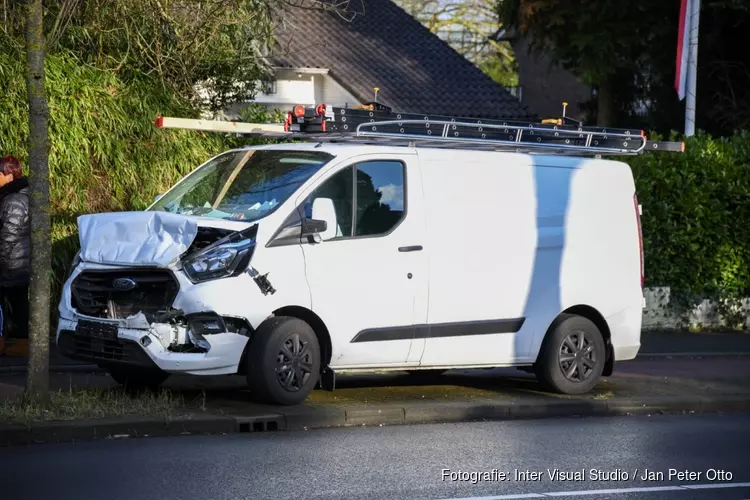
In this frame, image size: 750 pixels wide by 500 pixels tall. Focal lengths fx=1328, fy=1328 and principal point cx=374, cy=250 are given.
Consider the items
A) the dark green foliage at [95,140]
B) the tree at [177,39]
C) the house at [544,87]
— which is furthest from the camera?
the house at [544,87]

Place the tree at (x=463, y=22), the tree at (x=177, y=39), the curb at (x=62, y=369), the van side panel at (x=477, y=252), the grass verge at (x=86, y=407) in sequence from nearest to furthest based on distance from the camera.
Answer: the grass verge at (x=86, y=407) < the van side panel at (x=477, y=252) < the curb at (x=62, y=369) < the tree at (x=177, y=39) < the tree at (x=463, y=22)

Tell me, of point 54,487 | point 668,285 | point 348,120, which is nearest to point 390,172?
point 348,120

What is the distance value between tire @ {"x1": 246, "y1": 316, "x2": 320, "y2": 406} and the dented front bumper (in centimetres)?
14

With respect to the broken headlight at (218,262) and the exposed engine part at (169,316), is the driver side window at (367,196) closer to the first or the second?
the broken headlight at (218,262)

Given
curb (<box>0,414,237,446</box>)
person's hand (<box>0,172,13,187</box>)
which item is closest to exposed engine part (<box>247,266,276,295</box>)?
curb (<box>0,414,237,446</box>)

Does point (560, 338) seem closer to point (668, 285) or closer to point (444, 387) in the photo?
point (444, 387)

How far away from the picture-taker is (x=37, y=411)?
29.7 ft

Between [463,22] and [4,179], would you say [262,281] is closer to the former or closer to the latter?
Result: [4,179]

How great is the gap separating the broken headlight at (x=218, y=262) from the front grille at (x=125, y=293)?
0.57ft

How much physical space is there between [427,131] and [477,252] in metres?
1.08

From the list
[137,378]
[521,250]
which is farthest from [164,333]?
[521,250]

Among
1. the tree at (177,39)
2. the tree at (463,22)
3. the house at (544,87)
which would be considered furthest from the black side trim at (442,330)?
the tree at (463,22)

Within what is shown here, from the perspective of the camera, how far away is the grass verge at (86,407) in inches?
354

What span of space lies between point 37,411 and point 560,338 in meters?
4.53
